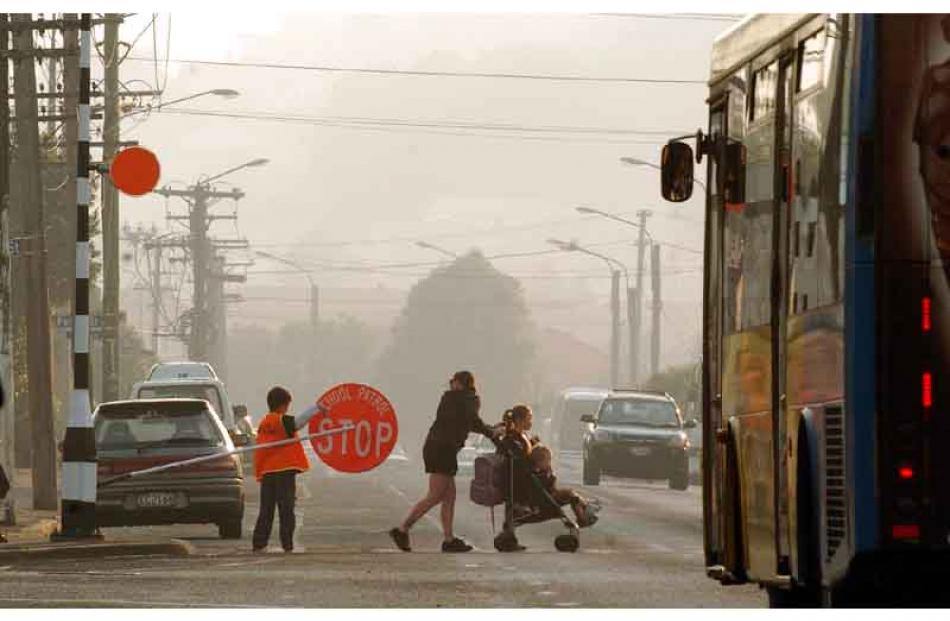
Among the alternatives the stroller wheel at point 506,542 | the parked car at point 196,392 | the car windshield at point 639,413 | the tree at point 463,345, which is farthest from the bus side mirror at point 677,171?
the tree at point 463,345

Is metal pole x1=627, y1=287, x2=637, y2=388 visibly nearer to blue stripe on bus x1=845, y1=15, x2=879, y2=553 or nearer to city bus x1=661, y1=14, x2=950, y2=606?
city bus x1=661, y1=14, x2=950, y2=606

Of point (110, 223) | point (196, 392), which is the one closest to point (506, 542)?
point (196, 392)

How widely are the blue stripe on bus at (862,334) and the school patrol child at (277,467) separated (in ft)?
49.4

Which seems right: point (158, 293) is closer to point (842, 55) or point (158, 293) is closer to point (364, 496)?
point (364, 496)

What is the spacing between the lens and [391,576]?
21.1m

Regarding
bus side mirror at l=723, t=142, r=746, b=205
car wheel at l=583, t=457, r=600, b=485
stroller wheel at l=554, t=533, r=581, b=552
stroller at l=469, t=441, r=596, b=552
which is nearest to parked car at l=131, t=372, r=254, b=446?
car wheel at l=583, t=457, r=600, b=485

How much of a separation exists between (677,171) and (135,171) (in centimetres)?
1175

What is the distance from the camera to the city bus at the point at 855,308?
1195 cm

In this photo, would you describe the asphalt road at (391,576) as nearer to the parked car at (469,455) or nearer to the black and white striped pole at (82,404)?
the black and white striped pole at (82,404)

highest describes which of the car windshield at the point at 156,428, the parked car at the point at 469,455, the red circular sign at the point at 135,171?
the red circular sign at the point at 135,171

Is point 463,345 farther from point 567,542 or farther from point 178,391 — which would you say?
point 567,542

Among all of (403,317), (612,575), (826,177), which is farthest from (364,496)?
(403,317)

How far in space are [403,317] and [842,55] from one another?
175m

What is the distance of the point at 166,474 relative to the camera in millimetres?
29797
